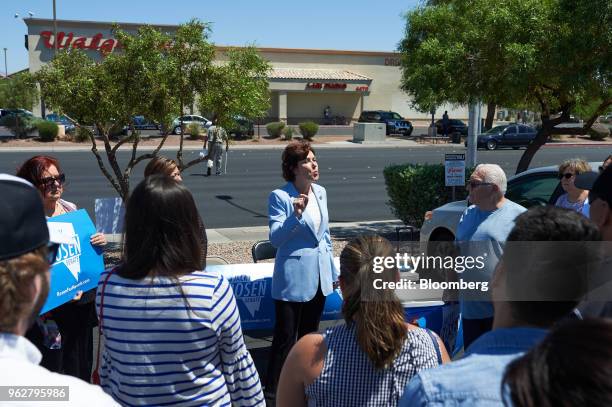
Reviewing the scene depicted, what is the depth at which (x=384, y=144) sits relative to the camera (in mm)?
43781

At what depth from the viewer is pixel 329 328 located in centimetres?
273

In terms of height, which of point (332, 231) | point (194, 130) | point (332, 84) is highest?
point (332, 84)

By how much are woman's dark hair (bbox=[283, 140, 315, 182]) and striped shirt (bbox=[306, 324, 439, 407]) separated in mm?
2389

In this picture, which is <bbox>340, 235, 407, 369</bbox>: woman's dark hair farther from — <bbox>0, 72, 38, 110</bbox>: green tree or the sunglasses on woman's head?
<bbox>0, 72, 38, 110</bbox>: green tree

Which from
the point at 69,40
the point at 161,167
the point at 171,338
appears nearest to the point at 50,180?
the point at 161,167

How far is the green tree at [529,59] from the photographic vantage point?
9.27 m

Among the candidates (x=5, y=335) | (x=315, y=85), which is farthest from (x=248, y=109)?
(x=315, y=85)

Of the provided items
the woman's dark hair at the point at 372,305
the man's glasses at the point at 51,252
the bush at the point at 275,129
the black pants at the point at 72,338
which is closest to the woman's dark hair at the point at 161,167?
the black pants at the point at 72,338

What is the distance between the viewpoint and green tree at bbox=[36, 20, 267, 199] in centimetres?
831

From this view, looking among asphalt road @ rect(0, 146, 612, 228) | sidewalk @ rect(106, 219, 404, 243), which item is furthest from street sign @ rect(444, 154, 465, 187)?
asphalt road @ rect(0, 146, 612, 228)

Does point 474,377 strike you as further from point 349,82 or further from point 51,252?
point 349,82

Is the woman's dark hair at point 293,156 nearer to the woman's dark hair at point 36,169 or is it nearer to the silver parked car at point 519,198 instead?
the woman's dark hair at point 36,169

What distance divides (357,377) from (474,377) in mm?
994

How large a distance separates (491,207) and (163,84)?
5.03 meters
